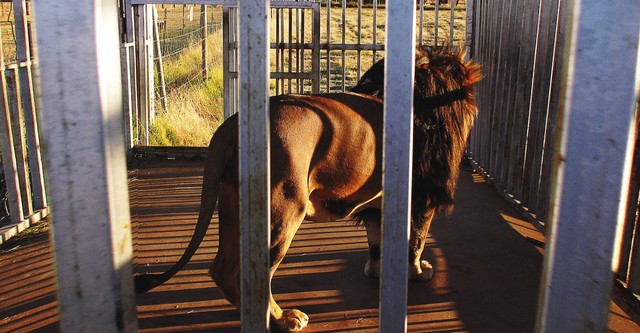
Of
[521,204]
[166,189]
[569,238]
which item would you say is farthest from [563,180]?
[166,189]

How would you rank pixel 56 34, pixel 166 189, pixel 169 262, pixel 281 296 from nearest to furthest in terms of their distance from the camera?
pixel 56 34, pixel 281 296, pixel 169 262, pixel 166 189

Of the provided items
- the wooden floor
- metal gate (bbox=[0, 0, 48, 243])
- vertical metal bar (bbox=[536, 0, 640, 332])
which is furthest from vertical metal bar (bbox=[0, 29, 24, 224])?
vertical metal bar (bbox=[536, 0, 640, 332])

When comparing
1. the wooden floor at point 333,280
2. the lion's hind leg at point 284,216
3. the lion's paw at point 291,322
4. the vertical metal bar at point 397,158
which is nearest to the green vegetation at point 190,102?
the wooden floor at point 333,280

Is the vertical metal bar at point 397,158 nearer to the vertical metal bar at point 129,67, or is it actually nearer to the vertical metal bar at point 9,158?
the vertical metal bar at point 9,158

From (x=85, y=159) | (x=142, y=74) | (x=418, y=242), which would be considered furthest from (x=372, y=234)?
(x=142, y=74)

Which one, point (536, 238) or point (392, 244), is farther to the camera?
point (536, 238)

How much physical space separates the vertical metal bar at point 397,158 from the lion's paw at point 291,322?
6.56ft

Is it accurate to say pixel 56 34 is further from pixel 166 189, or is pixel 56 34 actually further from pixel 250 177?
pixel 166 189

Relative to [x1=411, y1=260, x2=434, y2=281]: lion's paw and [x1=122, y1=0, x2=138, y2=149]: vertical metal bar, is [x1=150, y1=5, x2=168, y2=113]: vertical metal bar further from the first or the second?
[x1=411, y1=260, x2=434, y2=281]: lion's paw

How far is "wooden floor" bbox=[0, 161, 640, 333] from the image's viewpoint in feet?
11.9

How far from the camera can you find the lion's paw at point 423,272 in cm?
423

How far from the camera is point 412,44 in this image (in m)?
1.46

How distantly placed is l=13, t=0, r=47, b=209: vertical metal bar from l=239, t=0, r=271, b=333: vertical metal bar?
4.12 m

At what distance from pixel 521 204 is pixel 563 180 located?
4547mm
